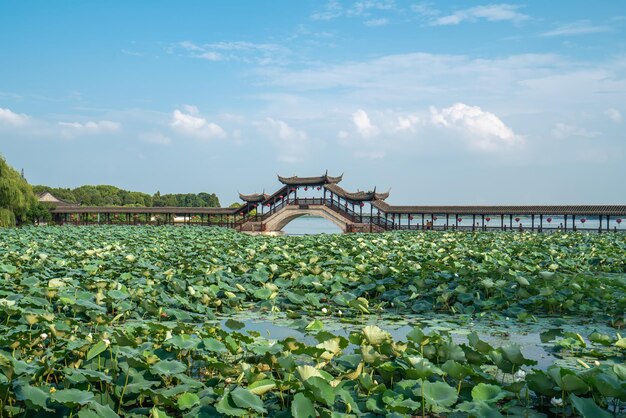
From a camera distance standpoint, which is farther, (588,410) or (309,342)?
(309,342)

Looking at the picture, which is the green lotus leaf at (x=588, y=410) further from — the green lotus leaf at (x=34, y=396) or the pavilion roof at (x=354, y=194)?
the pavilion roof at (x=354, y=194)

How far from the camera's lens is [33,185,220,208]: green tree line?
222ft

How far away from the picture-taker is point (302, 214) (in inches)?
1298

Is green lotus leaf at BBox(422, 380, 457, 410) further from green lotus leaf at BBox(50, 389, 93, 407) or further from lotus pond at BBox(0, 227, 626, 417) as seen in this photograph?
green lotus leaf at BBox(50, 389, 93, 407)

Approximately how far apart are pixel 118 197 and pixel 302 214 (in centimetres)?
4607

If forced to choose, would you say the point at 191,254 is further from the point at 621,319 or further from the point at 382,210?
the point at 382,210

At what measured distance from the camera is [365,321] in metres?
5.86

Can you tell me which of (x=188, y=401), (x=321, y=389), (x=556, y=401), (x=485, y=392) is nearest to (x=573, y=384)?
(x=556, y=401)

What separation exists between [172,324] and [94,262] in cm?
401

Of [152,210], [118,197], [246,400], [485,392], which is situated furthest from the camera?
[118,197]

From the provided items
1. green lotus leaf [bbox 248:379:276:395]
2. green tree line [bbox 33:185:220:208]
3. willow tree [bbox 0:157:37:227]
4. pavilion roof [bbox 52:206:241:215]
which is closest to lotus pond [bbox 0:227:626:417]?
green lotus leaf [bbox 248:379:276:395]

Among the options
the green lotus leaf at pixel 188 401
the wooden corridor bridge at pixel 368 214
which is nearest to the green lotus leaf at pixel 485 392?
the green lotus leaf at pixel 188 401

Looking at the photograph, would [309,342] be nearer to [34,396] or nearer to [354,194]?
[34,396]

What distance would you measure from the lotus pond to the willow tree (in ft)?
72.8
